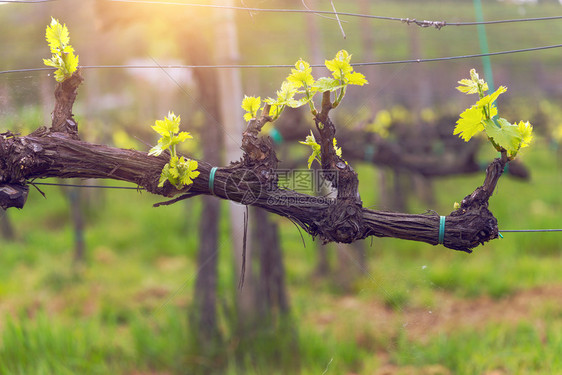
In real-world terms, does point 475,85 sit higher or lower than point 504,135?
higher

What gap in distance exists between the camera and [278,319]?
3148mm

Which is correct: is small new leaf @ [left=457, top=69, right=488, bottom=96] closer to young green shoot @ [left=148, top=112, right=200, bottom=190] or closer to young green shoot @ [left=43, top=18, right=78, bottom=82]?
young green shoot @ [left=148, top=112, right=200, bottom=190]

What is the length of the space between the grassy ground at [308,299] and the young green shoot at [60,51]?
4.05 ft

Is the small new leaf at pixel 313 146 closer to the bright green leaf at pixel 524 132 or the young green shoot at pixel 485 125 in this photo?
the young green shoot at pixel 485 125

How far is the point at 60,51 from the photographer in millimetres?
1342

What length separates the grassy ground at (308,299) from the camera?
9.34ft

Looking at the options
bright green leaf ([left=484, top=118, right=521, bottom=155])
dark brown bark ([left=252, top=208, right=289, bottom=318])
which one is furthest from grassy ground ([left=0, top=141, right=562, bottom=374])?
bright green leaf ([left=484, top=118, right=521, bottom=155])

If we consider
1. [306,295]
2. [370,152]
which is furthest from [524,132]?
[306,295]

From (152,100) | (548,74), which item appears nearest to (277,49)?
(152,100)

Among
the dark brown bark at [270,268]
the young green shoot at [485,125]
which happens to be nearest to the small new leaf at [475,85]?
the young green shoot at [485,125]

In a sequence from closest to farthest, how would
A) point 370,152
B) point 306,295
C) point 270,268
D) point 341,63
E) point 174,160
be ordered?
point 341,63 → point 174,160 → point 270,268 → point 370,152 → point 306,295

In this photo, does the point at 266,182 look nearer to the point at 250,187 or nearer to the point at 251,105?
the point at 250,187

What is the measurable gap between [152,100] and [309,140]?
343 inches

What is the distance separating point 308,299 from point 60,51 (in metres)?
3.10
